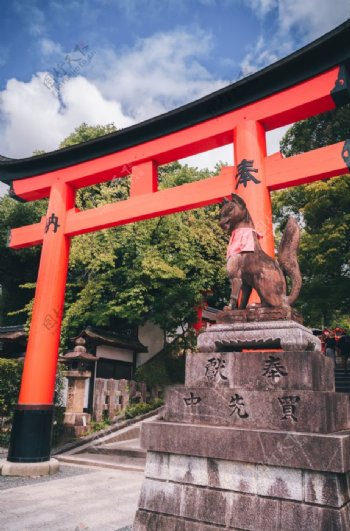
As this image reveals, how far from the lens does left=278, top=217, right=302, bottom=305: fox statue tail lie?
412cm

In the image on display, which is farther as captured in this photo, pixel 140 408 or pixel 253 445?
pixel 140 408

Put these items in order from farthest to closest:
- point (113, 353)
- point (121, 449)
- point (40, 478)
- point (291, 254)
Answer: point (113, 353)
point (121, 449)
point (40, 478)
point (291, 254)

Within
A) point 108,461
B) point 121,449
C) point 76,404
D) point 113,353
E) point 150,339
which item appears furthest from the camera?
point 150,339

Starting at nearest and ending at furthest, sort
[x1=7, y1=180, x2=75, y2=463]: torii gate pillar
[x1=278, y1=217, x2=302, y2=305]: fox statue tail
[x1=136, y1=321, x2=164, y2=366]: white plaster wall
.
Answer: [x1=278, y1=217, x2=302, y2=305]: fox statue tail < [x1=7, y1=180, x2=75, y2=463]: torii gate pillar < [x1=136, y1=321, x2=164, y2=366]: white plaster wall

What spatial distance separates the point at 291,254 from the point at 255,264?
465mm

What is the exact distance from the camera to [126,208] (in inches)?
327

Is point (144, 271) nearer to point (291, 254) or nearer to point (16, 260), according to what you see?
point (291, 254)

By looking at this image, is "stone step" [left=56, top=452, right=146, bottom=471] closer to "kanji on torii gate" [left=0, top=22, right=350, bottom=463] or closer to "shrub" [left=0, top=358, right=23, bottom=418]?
"kanji on torii gate" [left=0, top=22, right=350, bottom=463]

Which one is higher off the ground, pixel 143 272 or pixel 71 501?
pixel 143 272

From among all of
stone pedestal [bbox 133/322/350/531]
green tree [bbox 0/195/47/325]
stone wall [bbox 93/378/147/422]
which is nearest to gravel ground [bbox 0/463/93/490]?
stone wall [bbox 93/378/147/422]

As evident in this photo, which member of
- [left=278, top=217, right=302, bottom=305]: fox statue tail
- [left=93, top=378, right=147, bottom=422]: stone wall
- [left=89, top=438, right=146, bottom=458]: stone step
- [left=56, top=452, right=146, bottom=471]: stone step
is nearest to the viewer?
[left=278, top=217, right=302, bottom=305]: fox statue tail

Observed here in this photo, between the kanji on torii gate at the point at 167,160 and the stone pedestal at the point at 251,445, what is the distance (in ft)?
9.51

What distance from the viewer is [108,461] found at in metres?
8.84

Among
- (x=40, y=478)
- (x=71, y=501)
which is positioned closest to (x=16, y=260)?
(x=40, y=478)
